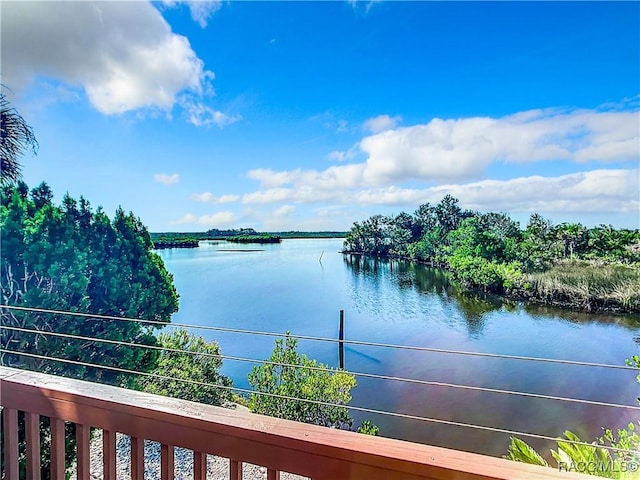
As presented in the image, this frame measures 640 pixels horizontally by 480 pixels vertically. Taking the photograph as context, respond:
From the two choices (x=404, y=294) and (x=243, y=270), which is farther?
(x=243, y=270)

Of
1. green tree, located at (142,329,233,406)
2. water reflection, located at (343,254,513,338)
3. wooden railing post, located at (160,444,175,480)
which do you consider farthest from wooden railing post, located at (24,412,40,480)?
water reflection, located at (343,254,513,338)

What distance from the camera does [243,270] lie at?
238 inches

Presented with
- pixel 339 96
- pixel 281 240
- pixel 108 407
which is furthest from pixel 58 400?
pixel 281 240

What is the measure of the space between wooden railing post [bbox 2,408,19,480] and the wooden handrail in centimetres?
2

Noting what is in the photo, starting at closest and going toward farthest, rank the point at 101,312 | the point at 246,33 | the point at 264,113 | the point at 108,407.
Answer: the point at 108,407 < the point at 246,33 < the point at 264,113 < the point at 101,312

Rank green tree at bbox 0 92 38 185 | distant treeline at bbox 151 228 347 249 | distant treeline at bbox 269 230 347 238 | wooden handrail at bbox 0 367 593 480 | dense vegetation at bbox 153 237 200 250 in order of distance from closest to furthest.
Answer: wooden handrail at bbox 0 367 593 480
green tree at bbox 0 92 38 185
distant treeline at bbox 269 230 347 238
distant treeline at bbox 151 228 347 249
dense vegetation at bbox 153 237 200 250

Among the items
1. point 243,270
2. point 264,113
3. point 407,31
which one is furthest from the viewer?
point 243,270

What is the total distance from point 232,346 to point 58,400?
499cm

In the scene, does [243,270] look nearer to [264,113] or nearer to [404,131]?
[264,113]

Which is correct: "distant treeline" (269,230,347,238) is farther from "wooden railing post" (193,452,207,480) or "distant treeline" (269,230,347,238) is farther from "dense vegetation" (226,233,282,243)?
"wooden railing post" (193,452,207,480)

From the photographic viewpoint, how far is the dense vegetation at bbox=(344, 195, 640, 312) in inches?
134

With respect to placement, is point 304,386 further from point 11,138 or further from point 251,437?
point 251,437

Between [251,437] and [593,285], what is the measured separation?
13.4ft

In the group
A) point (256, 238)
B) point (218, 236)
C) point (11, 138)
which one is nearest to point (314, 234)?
point (256, 238)
